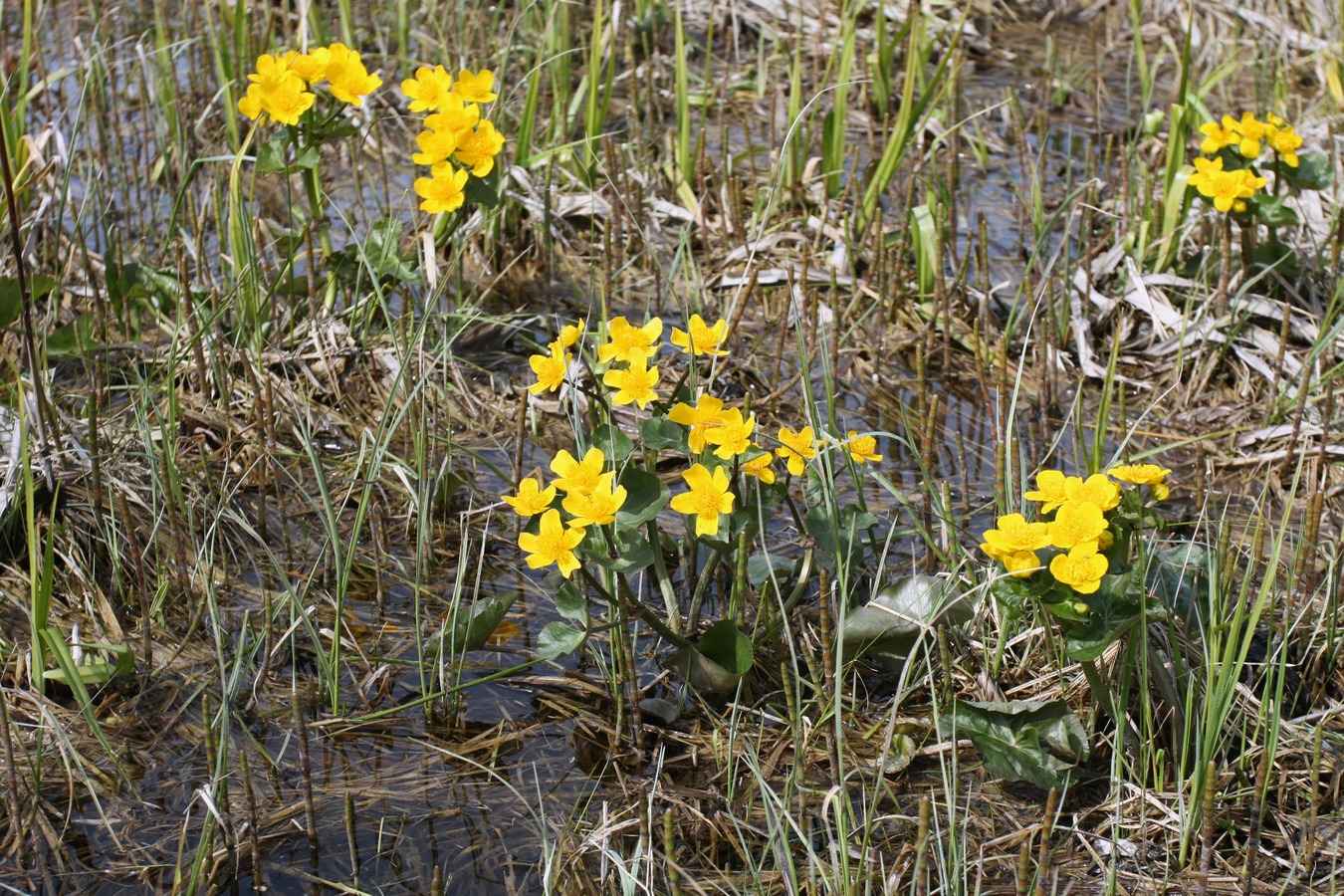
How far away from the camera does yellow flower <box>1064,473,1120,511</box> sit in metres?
1.64

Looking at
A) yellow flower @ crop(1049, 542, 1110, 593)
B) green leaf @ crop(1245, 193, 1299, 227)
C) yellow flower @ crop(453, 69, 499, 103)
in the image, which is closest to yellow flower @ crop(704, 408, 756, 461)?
yellow flower @ crop(1049, 542, 1110, 593)

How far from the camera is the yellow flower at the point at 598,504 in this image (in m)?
1.69

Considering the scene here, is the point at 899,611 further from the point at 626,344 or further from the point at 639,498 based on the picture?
the point at 626,344

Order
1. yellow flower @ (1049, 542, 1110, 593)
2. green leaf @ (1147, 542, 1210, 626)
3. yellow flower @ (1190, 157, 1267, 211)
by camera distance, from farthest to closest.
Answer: yellow flower @ (1190, 157, 1267, 211), green leaf @ (1147, 542, 1210, 626), yellow flower @ (1049, 542, 1110, 593)

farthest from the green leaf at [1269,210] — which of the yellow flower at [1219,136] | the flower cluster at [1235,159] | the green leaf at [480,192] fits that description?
the green leaf at [480,192]

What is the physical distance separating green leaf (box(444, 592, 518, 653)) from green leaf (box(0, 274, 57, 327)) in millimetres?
1153

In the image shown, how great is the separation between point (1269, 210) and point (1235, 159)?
0.47ft

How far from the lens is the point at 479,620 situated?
77.9 inches

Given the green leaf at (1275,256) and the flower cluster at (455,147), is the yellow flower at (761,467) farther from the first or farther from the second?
the green leaf at (1275,256)

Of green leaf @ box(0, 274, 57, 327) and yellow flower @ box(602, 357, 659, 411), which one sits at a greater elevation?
yellow flower @ box(602, 357, 659, 411)

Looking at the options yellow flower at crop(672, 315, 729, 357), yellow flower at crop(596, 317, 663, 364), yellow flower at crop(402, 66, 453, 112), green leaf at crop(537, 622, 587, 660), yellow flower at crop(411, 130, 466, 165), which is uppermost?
yellow flower at crop(402, 66, 453, 112)

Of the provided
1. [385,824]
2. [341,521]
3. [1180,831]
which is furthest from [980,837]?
[341,521]

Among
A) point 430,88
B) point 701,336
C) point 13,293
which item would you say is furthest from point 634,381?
point 13,293

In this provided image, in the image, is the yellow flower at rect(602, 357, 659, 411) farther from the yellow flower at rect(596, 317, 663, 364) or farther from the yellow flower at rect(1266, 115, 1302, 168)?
the yellow flower at rect(1266, 115, 1302, 168)
